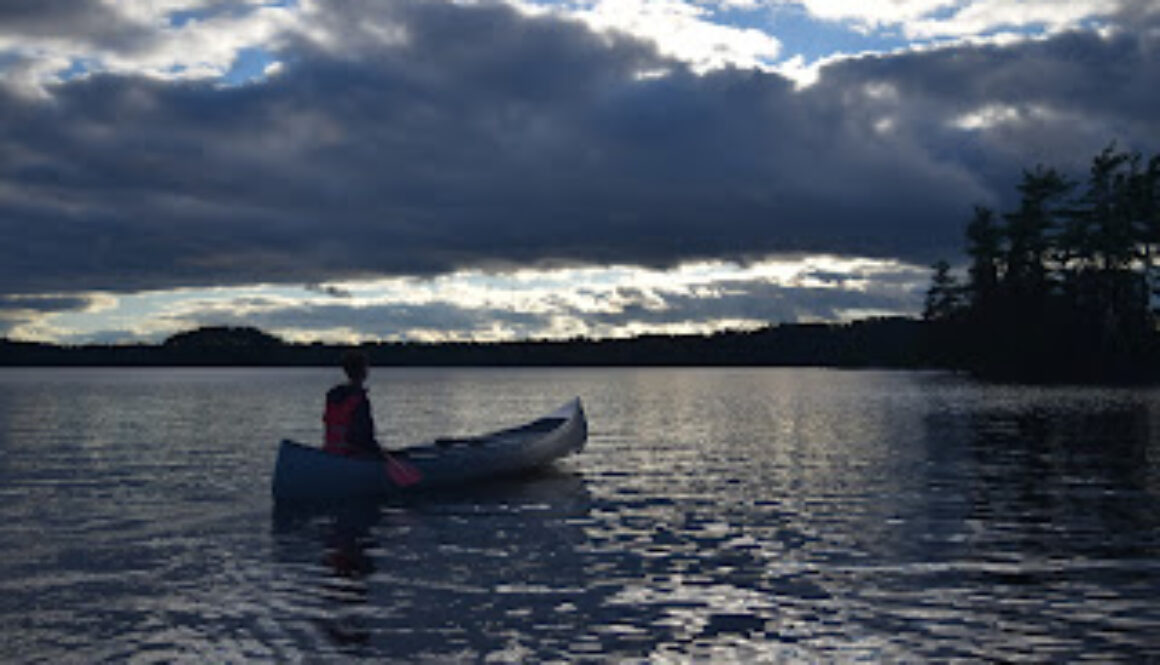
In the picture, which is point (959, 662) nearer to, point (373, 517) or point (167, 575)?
point (167, 575)

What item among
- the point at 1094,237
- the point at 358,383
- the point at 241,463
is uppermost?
the point at 1094,237

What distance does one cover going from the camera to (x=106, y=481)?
26422 millimetres

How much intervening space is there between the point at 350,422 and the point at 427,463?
7.98 feet

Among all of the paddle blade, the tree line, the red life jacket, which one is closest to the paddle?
the paddle blade

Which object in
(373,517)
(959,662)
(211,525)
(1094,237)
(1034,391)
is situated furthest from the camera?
(1094,237)

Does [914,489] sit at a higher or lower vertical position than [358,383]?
lower

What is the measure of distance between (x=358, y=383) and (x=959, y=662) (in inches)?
575

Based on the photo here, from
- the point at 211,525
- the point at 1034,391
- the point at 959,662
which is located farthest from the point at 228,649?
the point at 1034,391

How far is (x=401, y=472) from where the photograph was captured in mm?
23016

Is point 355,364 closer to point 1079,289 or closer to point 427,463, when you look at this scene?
point 427,463

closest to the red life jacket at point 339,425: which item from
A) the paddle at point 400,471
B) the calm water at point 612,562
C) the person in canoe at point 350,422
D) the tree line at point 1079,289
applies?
the person in canoe at point 350,422

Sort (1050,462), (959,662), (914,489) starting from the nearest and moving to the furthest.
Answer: (959,662) → (914,489) → (1050,462)

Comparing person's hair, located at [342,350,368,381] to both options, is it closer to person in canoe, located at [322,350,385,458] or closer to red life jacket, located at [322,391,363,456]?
person in canoe, located at [322,350,385,458]

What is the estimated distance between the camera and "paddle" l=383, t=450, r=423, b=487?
22.7 meters
